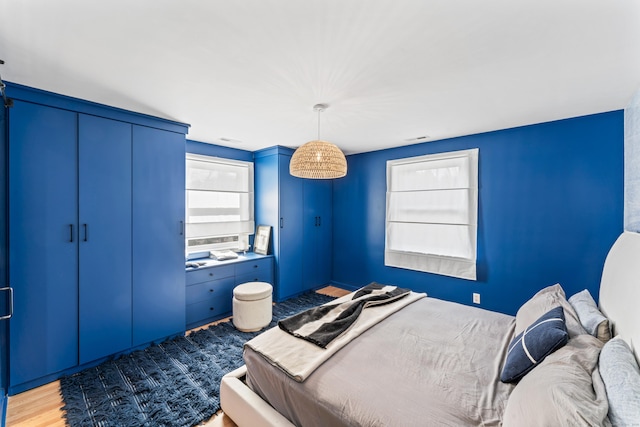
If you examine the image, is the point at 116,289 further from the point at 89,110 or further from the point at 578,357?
the point at 578,357

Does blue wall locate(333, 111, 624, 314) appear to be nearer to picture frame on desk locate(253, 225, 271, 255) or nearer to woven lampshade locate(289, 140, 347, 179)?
woven lampshade locate(289, 140, 347, 179)

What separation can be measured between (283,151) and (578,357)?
3667 mm

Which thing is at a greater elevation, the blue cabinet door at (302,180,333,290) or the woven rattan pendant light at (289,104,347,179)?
the woven rattan pendant light at (289,104,347,179)

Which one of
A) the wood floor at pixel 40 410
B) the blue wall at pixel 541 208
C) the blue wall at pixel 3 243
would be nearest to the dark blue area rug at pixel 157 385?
the wood floor at pixel 40 410

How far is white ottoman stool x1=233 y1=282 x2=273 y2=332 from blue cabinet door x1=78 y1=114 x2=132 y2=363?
3.37 feet

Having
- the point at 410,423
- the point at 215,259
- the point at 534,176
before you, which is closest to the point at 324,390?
the point at 410,423

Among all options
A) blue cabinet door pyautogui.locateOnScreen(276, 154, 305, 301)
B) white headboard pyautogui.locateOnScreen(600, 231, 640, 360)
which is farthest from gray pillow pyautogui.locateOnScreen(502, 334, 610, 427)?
blue cabinet door pyautogui.locateOnScreen(276, 154, 305, 301)

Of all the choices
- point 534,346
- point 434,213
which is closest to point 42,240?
point 534,346

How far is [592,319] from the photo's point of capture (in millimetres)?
1554

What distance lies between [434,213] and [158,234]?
3.42m

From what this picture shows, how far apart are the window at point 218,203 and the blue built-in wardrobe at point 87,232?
77 cm

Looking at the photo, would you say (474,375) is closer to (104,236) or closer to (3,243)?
(104,236)

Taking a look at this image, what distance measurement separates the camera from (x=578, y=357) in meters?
1.23

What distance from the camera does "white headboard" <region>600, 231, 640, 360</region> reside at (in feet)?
4.13
